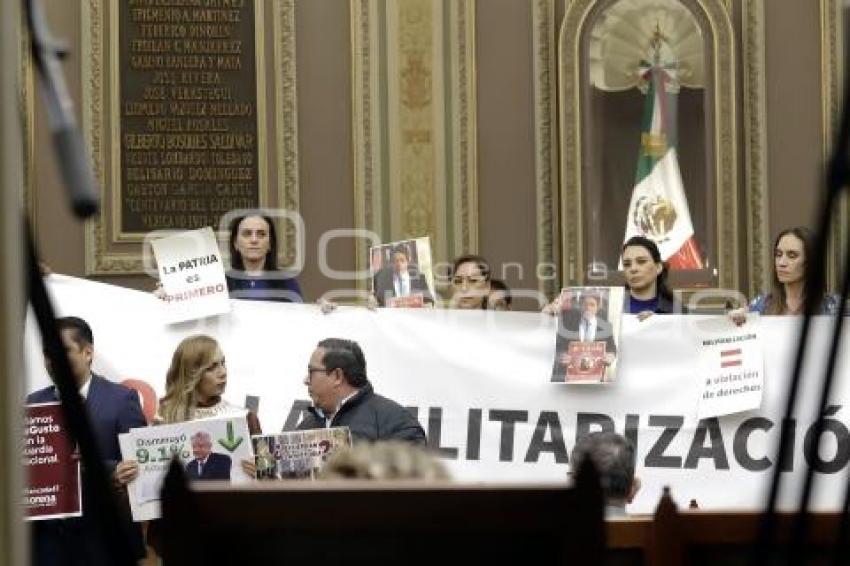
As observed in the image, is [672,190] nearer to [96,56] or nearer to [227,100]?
[227,100]

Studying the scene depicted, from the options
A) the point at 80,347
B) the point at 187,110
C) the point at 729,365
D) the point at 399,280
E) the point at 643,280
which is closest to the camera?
the point at 80,347

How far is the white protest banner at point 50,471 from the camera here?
20.6ft

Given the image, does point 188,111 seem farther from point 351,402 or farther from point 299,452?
point 299,452

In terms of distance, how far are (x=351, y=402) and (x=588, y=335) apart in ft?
3.88

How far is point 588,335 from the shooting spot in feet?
24.2

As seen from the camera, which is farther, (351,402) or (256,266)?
(256,266)

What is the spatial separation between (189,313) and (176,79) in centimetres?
435

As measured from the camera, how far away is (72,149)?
1.74 metres

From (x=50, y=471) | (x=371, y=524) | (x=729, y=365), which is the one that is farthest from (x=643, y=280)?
(x=371, y=524)

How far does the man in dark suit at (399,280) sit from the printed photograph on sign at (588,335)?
688 millimetres

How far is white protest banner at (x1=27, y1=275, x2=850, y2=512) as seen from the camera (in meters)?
7.15

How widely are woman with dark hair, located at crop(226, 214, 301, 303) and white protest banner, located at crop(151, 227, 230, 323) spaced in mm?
177

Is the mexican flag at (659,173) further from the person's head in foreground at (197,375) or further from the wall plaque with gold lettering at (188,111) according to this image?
the person's head in foreground at (197,375)

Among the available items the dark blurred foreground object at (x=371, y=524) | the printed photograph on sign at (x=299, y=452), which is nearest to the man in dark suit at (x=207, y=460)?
the printed photograph on sign at (x=299, y=452)
